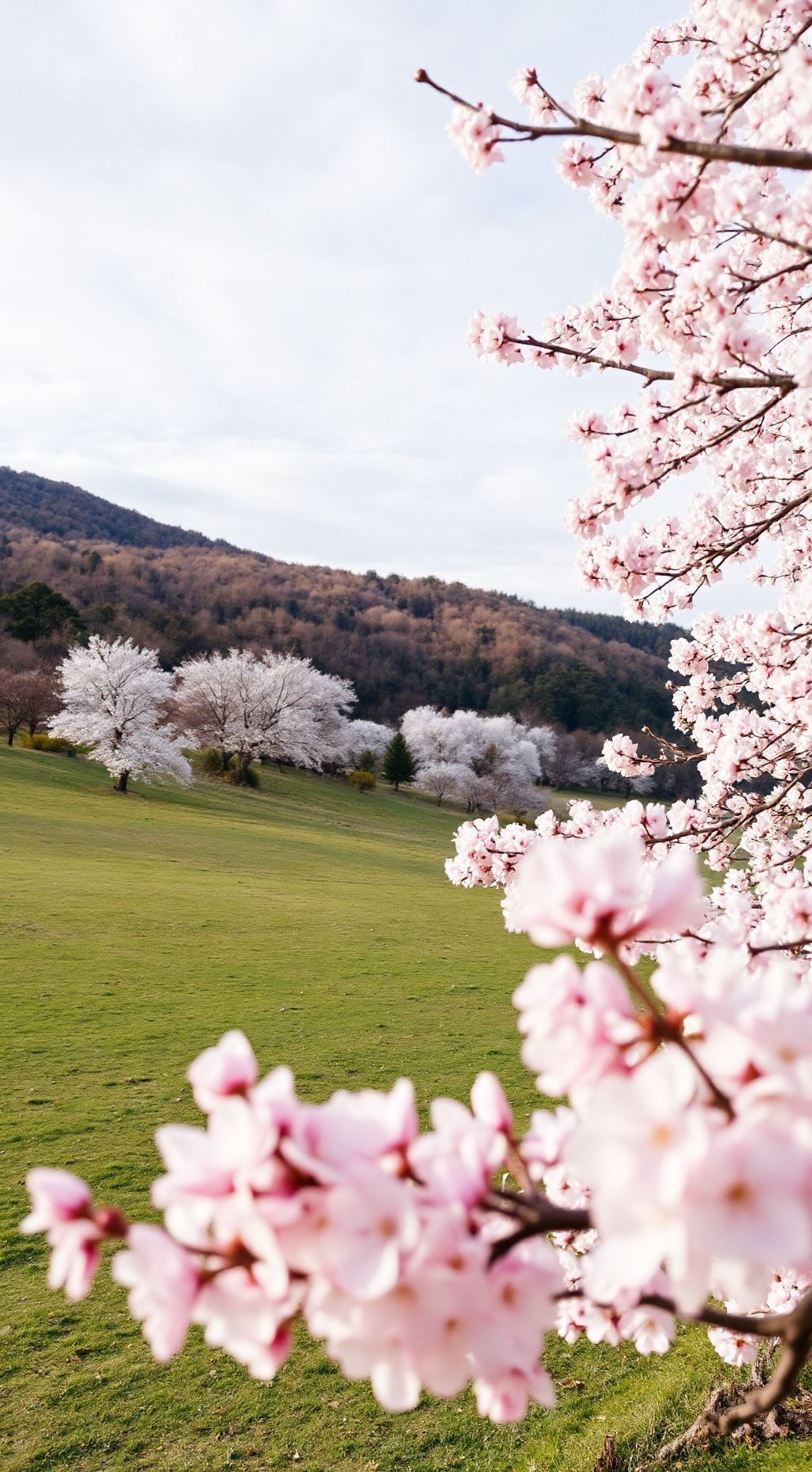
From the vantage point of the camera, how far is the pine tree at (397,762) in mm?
56469

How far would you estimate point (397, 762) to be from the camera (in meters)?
56.8

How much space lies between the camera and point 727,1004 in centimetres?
85

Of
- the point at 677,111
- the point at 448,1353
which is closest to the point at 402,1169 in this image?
the point at 448,1353

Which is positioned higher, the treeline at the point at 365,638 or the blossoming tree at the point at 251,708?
the treeline at the point at 365,638

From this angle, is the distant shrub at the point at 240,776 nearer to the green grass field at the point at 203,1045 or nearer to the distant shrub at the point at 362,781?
the distant shrub at the point at 362,781

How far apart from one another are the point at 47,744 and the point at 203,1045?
3347cm

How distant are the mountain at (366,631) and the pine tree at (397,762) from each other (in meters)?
22.0

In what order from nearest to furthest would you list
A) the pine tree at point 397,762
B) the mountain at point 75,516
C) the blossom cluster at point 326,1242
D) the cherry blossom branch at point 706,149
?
the blossom cluster at point 326,1242 < the cherry blossom branch at point 706,149 < the pine tree at point 397,762 < the mountain at point 75,516

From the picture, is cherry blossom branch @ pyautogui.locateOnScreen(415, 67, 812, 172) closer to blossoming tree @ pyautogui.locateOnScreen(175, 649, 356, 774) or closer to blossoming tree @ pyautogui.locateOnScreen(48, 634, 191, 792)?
blossoming tree @ pyautogui.locateOnScreen(48, 634, 191, 792)

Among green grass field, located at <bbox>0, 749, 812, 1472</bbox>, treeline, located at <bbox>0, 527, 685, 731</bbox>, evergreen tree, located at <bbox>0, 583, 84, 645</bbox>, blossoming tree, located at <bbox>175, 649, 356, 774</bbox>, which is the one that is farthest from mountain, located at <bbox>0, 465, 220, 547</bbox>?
green grass field, located at <bbox>0, 749, 812, 1472</bbox>

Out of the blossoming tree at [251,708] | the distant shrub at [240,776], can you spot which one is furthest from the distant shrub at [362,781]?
the distant shrub at [240,776]

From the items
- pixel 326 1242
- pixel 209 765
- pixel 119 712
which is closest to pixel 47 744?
pixel 119 712

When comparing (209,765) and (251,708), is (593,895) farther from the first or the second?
(251,708)

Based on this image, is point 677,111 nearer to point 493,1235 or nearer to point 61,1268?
point 493,1235
